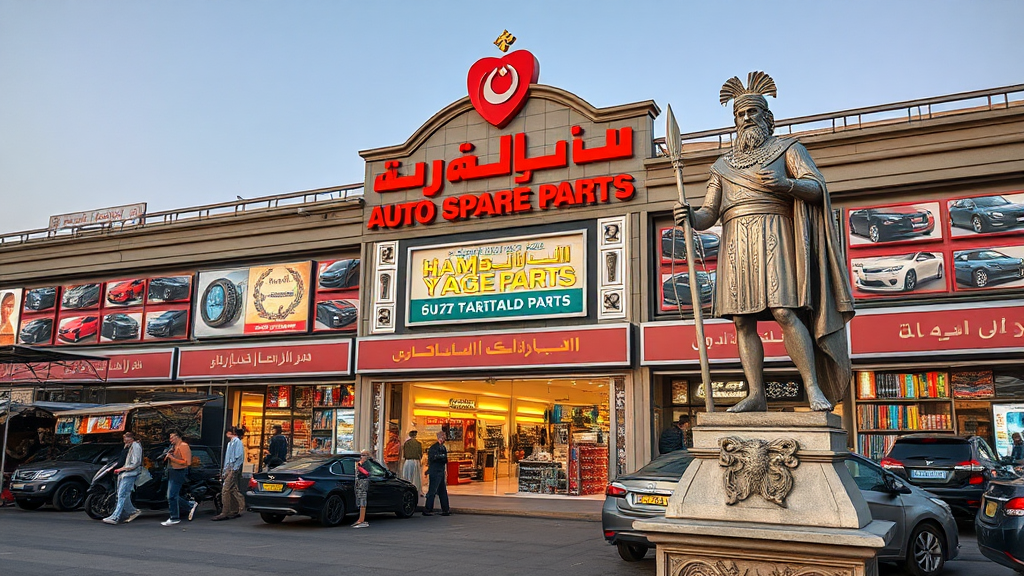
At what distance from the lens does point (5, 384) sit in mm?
25297

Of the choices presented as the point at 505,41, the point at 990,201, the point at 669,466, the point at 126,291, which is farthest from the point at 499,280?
the point at 126,291

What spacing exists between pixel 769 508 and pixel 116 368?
22.8m

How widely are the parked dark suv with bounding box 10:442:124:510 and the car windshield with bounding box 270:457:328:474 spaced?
459 centimetres

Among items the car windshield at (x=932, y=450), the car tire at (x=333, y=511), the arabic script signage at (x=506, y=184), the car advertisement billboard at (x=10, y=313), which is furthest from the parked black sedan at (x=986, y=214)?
the car advertisement billboard at (x=10, y=313)

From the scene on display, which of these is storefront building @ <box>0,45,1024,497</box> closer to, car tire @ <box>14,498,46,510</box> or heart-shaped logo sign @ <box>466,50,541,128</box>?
heart-shaped logo sign @ <box>466,50,541,128</box>

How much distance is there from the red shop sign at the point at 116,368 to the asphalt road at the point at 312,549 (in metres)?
7.77

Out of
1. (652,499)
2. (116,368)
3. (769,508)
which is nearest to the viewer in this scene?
(769,508)

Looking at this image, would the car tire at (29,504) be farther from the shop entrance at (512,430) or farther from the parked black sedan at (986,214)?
the parked black sedan at (986,214)

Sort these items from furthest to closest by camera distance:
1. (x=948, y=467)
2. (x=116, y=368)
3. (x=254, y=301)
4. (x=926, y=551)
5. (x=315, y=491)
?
(x=116, y=368), (x=254, y=301), (x=315, y=491), (x=948, y=467), (x=926, y=551)

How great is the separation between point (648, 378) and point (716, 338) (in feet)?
5.70

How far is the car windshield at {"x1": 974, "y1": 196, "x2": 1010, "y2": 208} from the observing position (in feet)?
52.0

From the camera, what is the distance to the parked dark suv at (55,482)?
656 inches

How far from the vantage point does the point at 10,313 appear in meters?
26.9

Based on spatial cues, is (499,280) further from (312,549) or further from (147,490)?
(312,549)
